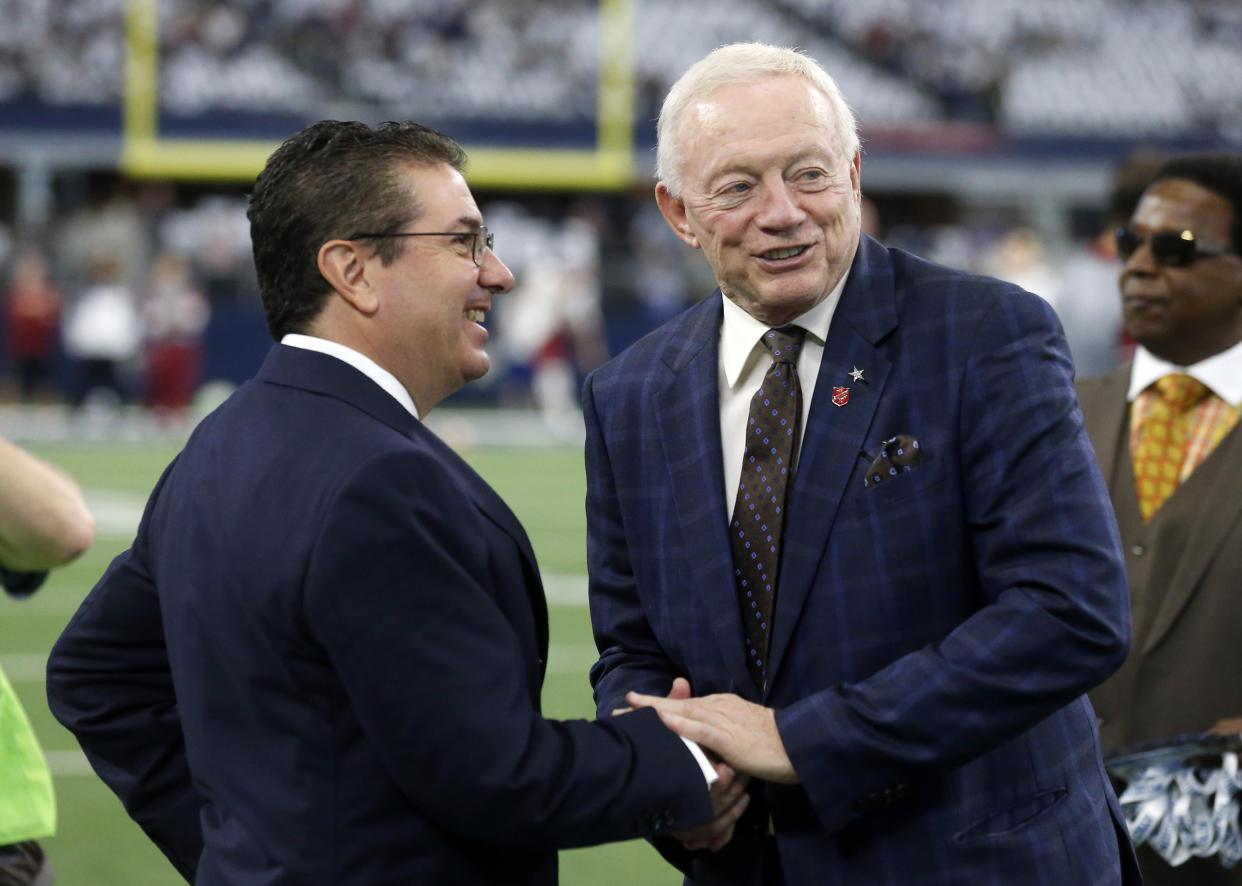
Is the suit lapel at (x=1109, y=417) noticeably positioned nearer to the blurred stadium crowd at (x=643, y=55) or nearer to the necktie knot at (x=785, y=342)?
the necktie knot at (x=785, y=342)

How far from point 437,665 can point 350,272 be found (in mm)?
581

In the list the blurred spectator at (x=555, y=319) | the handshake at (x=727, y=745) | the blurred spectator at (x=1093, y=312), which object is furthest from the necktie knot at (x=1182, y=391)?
the blurred spectator at (x=555, y=319)

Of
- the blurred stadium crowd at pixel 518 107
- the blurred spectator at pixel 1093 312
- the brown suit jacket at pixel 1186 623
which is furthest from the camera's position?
the blurred stadium crowd at pixel 518 107

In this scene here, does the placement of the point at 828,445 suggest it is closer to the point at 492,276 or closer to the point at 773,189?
the point at 773,189

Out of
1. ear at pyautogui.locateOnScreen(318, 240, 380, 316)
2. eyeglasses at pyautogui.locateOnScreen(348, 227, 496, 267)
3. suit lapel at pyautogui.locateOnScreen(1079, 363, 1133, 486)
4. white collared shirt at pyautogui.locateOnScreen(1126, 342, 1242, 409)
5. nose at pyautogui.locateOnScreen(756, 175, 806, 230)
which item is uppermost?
nose at pyautogui.locateOnScreen(756, 175, 806, 230)

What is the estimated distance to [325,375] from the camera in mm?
2252

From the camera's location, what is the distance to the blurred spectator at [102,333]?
837 inches

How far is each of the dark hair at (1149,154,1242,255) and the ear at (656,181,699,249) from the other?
4.39ft

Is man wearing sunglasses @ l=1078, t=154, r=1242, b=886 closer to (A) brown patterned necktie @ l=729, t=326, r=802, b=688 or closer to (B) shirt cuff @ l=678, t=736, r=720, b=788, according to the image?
(A) brown patterned necktie @ l=729, t=326, r=802, b=688

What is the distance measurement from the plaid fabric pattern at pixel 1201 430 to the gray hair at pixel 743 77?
3.89 ft

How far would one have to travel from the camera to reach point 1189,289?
3.38m

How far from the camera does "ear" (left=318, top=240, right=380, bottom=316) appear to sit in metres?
2.27

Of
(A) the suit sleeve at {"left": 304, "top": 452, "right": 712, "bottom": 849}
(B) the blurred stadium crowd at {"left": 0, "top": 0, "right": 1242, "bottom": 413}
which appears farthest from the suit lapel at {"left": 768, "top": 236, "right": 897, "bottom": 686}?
(B) the blurred stadium crowd at {"left": 0, "top": 0, "right": 1242, "bottom": 413}

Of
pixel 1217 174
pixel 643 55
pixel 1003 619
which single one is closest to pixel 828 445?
pixel 1003 619
